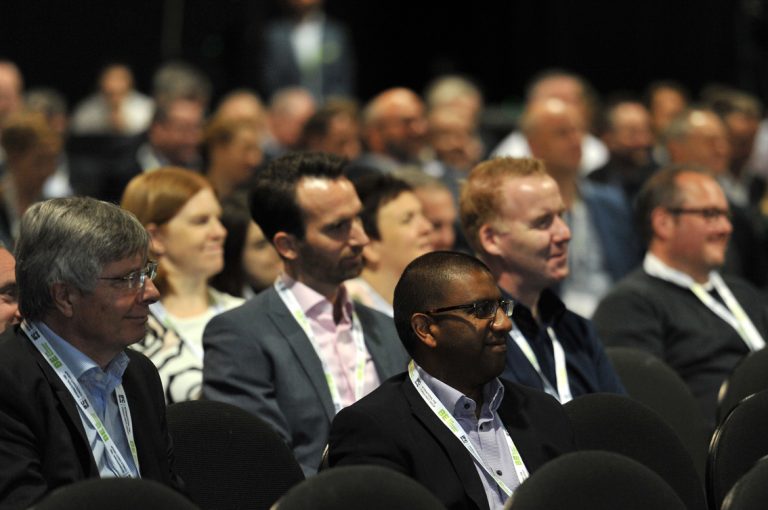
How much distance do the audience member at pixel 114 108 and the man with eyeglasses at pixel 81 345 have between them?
735 centimetres

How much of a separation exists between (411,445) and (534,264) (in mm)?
1421

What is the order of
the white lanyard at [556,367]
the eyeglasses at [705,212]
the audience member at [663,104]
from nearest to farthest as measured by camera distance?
the white lanyard at [556,367], the eyeglasses at [705,212], the audience member at [663,104]

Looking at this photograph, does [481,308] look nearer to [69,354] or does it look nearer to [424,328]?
[424,328]

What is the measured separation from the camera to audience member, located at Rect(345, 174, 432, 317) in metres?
5.20

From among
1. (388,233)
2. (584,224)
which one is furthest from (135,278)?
(584,224)

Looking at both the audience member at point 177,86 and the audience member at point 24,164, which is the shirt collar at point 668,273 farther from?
the audience member at point 177,86

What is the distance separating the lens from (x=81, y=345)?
335cm

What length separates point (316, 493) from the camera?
285 centimetres

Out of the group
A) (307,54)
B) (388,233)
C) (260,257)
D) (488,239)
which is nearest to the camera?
(488,239)

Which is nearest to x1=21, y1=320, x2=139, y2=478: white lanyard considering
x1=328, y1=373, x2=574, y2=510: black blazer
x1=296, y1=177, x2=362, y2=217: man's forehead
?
x1=328, y1=373, x2=574, y2=510: black blazer

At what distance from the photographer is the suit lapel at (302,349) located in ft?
13.8

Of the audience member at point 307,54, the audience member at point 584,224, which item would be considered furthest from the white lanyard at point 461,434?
the audience member at point 307,54

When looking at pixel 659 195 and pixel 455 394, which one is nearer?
pixel 455 394

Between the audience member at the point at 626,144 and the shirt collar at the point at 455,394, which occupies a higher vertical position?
the shirt collar at the point at 455,394
